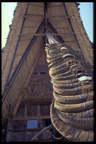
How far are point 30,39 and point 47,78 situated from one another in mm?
1785

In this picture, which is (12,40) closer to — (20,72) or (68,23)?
(20,72)

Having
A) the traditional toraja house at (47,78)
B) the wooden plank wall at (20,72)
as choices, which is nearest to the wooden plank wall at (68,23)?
the traditional toraja house at (47,78)

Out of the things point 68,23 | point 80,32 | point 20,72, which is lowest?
point 20,72

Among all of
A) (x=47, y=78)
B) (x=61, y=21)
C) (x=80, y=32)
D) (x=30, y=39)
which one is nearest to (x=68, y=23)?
(x=61, y=21)

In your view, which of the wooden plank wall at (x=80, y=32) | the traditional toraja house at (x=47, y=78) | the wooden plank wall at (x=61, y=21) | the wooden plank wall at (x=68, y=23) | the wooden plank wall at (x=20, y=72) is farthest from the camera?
the wooden plank wall at (x=61, y=21)

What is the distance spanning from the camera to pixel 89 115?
1130 mm

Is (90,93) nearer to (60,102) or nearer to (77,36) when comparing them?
(60,102)

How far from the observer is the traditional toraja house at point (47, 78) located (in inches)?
49.7

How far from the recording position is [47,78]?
257 inches

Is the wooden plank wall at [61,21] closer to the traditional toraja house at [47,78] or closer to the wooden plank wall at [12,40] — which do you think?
the traditional toraja house at [47,78]

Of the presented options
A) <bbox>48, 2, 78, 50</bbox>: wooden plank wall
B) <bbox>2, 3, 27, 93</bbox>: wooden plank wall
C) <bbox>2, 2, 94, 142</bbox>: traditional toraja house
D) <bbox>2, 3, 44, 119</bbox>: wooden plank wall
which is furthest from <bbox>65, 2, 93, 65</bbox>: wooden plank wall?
<bbox>2, 3, 27, 93</bbox>: wooden plank wall

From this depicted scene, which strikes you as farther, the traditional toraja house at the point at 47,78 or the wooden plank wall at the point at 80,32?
the wooden plank wall at the point at 80,32

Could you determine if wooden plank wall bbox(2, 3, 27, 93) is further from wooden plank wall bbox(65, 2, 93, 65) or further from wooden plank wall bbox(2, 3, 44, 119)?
wooden plank wall bbox(65, 2, 93, 65)

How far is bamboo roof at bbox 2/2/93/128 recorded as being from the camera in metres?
4.71
